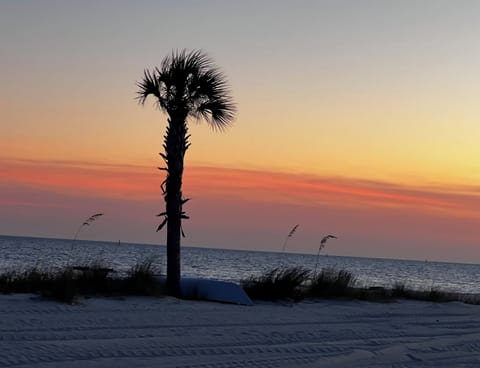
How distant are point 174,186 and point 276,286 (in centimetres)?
322

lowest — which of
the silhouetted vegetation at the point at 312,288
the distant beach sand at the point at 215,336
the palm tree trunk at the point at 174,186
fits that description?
the distant beach sand at the point at 215,336

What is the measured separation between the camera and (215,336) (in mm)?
12320

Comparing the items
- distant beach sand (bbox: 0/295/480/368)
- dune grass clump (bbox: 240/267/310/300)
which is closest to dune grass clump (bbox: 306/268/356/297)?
dune grass clump (bbox: 240/267/310/300)

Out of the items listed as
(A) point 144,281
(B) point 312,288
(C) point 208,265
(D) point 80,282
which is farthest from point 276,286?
(C) point 208,265

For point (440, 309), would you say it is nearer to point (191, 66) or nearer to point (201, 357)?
point (191, 66)

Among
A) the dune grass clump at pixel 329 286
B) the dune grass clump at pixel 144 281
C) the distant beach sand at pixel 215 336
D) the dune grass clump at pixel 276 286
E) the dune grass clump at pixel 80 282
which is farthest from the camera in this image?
the dune grass clump at pixel 329 286

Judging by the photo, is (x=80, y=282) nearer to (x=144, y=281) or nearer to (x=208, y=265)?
(x=144, y=281)

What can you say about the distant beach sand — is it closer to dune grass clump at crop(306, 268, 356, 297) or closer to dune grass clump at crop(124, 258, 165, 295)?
dune grass clump at crop(124, 258, 165, 295)

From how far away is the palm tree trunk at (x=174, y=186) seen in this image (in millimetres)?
17516

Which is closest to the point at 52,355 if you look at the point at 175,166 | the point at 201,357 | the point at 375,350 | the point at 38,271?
the point at 201,357

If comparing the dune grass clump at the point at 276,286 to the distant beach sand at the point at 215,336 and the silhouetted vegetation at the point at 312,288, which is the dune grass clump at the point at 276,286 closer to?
the silhouetted vegetation at the point at 312,288

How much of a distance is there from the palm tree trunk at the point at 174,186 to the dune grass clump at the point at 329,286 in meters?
3.74

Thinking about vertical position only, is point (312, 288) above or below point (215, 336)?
above

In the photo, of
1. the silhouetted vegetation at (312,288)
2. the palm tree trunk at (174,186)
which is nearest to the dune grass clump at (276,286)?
the silhouetted vegetation at (312,288)
